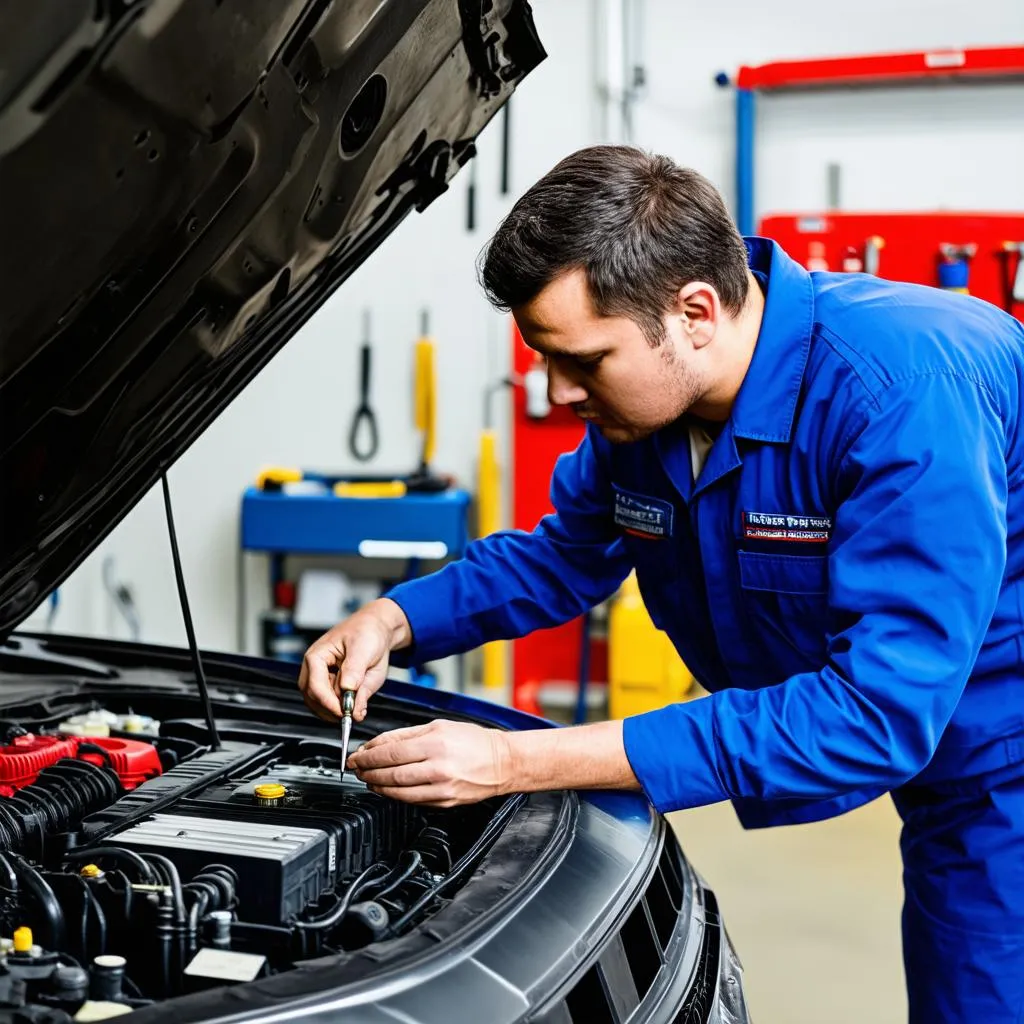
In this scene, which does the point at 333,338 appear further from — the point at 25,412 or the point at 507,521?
the point at 25,412

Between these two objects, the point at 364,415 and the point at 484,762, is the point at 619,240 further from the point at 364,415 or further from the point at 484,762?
the point at 364,415

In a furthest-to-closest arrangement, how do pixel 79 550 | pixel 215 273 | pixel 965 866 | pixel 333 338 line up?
pixel 333 338, pixel 79 550, pixel 965 866, pixel 215 273

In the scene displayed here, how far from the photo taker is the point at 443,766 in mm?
1272

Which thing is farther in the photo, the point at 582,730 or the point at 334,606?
the point at 334,606

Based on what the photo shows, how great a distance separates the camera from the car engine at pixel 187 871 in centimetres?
105

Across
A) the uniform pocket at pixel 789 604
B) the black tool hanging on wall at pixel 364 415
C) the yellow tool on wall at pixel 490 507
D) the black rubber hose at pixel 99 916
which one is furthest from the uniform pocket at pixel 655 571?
the black tool hanging on wall at pixel 364 415

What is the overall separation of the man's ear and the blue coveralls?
78 millimetres

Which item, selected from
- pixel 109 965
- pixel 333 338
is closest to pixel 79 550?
pixel 109 965

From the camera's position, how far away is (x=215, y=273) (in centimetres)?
129

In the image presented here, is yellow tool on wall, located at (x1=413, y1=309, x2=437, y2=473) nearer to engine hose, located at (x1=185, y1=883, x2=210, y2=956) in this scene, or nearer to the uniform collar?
the uniform collar

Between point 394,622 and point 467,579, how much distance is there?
0.13 meters

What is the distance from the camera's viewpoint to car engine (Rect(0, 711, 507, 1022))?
1.05 metres

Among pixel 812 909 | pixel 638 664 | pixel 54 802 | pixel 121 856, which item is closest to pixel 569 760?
pixel 121 856

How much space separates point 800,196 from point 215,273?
3.67 metres
